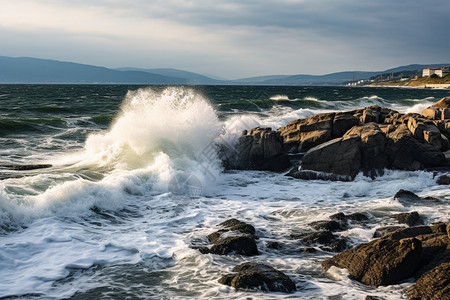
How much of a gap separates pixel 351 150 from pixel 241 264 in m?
8.52

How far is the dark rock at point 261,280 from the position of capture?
21.0 feet

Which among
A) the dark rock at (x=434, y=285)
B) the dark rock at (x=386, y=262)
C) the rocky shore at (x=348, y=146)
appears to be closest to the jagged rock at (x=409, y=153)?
the rocky shore at (x=348, y=146)

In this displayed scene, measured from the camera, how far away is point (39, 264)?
7.34 meters

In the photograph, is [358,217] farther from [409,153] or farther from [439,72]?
[439,72]

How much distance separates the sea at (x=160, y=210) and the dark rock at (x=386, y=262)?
0.58 ft

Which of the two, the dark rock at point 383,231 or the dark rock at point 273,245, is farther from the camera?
the dark rock at point 383,231

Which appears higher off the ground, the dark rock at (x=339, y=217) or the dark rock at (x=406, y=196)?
the dark rock at (x=406, y=196)

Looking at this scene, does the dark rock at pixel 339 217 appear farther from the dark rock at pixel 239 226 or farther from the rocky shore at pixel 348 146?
the rocky shore at pixel 348 146

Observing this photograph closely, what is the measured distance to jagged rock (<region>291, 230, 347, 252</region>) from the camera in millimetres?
8109

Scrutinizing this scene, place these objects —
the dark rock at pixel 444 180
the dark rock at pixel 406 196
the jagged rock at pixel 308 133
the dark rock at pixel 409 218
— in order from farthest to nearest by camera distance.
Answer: the jagged rock at pixel 308 133, the dark rock at pixel 444 180, the dark rock at pixel 406 196, the dark rock at pixel 409 218

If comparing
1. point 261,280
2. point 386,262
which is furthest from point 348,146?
point 261,280

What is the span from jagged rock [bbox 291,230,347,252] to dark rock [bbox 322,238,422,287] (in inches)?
43.5

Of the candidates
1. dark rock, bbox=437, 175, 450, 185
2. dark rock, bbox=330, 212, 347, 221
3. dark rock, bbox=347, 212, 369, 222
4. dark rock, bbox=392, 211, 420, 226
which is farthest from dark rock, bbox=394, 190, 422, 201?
dark rock, bbox=330, 212, 347, 221

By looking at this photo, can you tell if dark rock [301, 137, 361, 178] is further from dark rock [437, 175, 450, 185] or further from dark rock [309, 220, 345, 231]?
dark rock [309, 220, 345, 231]
